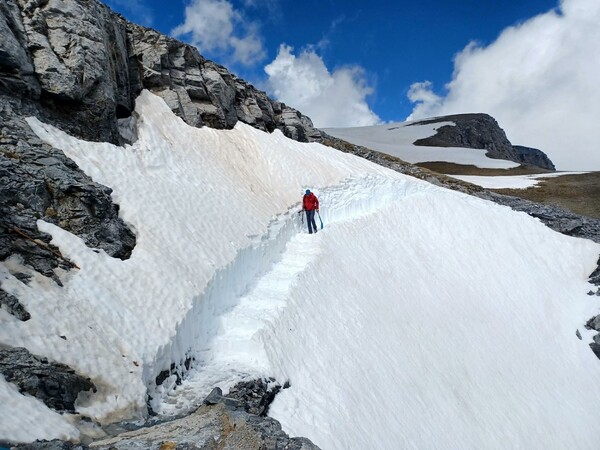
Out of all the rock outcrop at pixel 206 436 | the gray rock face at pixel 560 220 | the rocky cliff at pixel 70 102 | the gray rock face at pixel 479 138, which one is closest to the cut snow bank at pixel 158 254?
the rocky cliff at pixel 70 102

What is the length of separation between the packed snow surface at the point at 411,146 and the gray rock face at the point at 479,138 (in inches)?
Answer: 144

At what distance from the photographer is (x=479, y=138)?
130500 mm

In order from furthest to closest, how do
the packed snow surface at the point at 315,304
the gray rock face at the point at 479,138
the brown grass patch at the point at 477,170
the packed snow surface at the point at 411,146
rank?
the gray rock face at the point at 479,138 < the packed snow surface at the point at 411,146 < the brown grass patch at the point at 477,170 < the packed snow surface at the point at 315,304

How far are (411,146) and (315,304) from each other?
3729 inches

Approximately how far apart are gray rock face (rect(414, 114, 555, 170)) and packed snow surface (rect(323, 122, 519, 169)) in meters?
3.65

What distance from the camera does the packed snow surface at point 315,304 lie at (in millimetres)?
9602

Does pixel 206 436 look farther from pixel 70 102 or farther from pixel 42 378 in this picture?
pixel 70 102

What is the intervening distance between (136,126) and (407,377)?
15611 mm

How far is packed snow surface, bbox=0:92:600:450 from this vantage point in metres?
9.60

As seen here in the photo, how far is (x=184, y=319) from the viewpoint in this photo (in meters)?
11.3

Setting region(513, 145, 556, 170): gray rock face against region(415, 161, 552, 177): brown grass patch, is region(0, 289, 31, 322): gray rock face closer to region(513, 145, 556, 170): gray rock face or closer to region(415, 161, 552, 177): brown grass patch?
region(415, 161, 552, 177): brown grass patch

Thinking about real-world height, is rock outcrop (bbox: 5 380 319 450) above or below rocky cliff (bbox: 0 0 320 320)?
below

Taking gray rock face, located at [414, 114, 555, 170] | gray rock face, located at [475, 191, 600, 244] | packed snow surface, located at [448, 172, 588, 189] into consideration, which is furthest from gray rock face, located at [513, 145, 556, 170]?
gray rock face, located at [475, 191, 600, 244]

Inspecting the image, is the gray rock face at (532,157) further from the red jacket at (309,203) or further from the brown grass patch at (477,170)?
the red jacket at (309,203)
